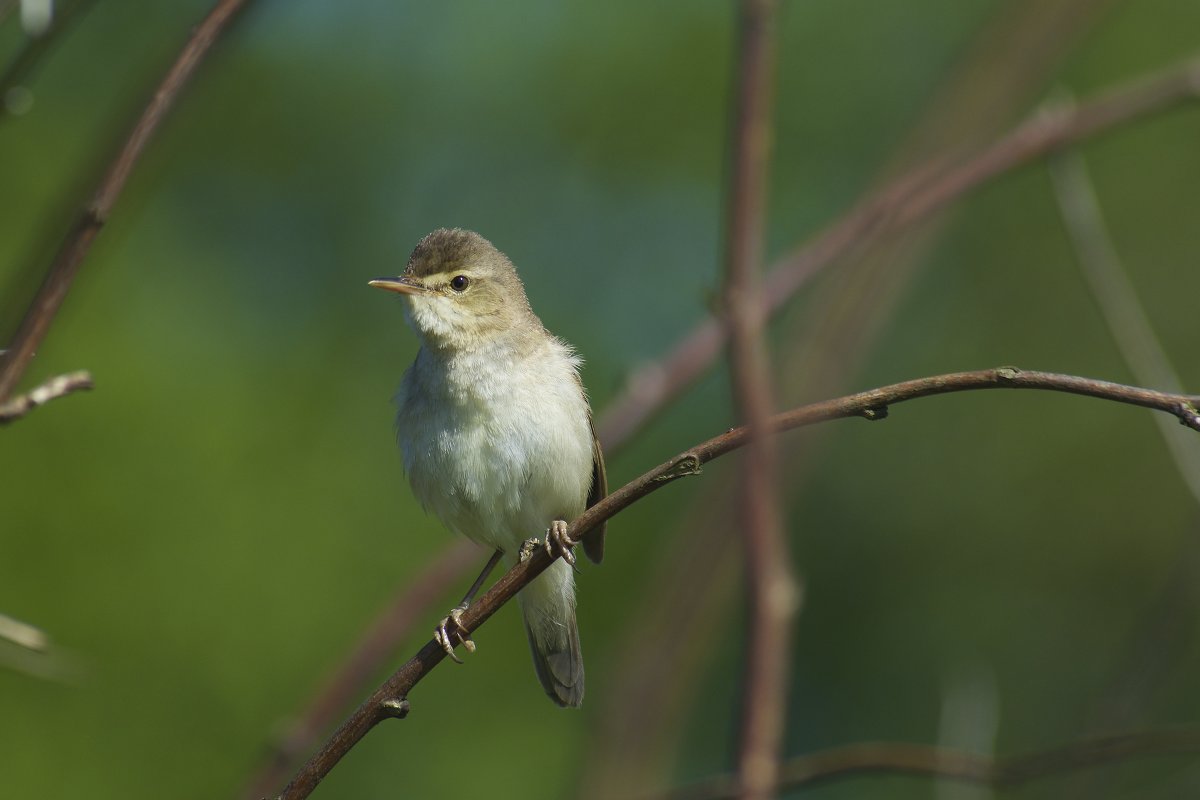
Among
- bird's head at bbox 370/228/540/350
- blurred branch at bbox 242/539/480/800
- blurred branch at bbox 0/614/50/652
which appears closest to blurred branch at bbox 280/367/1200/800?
blurred branch at bbox 242/539/480/800

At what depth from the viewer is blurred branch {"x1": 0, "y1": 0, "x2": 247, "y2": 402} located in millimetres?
1729

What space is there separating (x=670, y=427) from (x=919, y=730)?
3060 millimetres

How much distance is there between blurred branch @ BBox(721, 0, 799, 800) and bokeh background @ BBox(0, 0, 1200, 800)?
4.73m

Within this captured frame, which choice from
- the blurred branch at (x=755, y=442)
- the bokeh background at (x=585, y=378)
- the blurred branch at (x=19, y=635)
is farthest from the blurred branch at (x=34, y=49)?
the bokeh background at (x=585, y=378)

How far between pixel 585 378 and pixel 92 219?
6.25 metres

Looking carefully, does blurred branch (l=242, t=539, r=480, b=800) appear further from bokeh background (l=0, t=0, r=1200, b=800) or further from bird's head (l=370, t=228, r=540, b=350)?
bokeh background (l=0, t=0, r=1200, b=800)

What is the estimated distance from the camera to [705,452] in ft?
6.89

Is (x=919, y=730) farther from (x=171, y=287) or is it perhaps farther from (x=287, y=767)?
(x=287, y=767)

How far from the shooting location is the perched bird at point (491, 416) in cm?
425

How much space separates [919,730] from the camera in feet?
32.1

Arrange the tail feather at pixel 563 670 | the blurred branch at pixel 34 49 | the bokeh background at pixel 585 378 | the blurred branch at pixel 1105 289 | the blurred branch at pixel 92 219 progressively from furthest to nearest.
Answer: the bokeh background at pixel 585 378, the tail feather at pixel 563 670, the blurred branch at pixel 1105 289, the blurred branch at pixel 34 49, the blurred branch at pixel 92 219

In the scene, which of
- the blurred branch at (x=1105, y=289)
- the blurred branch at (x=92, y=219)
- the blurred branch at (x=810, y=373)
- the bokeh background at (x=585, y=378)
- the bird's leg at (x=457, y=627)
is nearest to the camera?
the blurred branch at (x=92, y=219)

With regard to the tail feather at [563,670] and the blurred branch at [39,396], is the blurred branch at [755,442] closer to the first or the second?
the blurred branch at [39,396]

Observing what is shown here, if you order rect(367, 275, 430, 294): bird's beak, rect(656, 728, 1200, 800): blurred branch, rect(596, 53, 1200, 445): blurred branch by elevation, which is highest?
rect(367, 275, 430, 294): bird's beak
